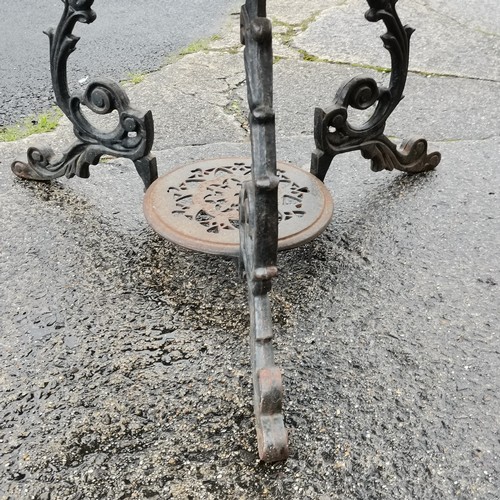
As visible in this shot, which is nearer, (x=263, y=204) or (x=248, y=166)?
(x=263, y=204)

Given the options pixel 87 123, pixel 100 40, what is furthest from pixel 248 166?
pixel 100 40

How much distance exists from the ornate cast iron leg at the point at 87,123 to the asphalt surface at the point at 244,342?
134 millimetres

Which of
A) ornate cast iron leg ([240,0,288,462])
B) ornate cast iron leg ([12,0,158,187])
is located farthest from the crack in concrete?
ornate cast iron leg ([240,0,288,462])

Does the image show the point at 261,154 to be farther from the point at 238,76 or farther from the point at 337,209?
the point at 238,76

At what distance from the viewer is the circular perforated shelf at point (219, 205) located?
5.89ft

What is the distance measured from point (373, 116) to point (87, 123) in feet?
3.09

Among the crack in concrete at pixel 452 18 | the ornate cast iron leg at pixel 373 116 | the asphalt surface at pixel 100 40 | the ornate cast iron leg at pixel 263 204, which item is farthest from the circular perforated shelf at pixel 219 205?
the crack in concrete at pixel 452 18

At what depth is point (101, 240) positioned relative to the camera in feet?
6.75

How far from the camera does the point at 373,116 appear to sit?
217cm

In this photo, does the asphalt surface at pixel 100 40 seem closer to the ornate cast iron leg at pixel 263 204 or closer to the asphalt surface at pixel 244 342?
the asphalt surface at pixel 244 342

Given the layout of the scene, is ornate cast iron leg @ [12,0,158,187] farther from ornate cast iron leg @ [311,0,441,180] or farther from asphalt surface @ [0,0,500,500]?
ornate cast iron leg @ [311,0,441,180]

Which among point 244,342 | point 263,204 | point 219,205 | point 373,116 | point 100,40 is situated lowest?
point 100,40

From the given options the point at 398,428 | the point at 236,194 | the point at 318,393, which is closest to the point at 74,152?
the point at 236,194

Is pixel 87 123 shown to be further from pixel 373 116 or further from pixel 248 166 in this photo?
pixel 373 116
